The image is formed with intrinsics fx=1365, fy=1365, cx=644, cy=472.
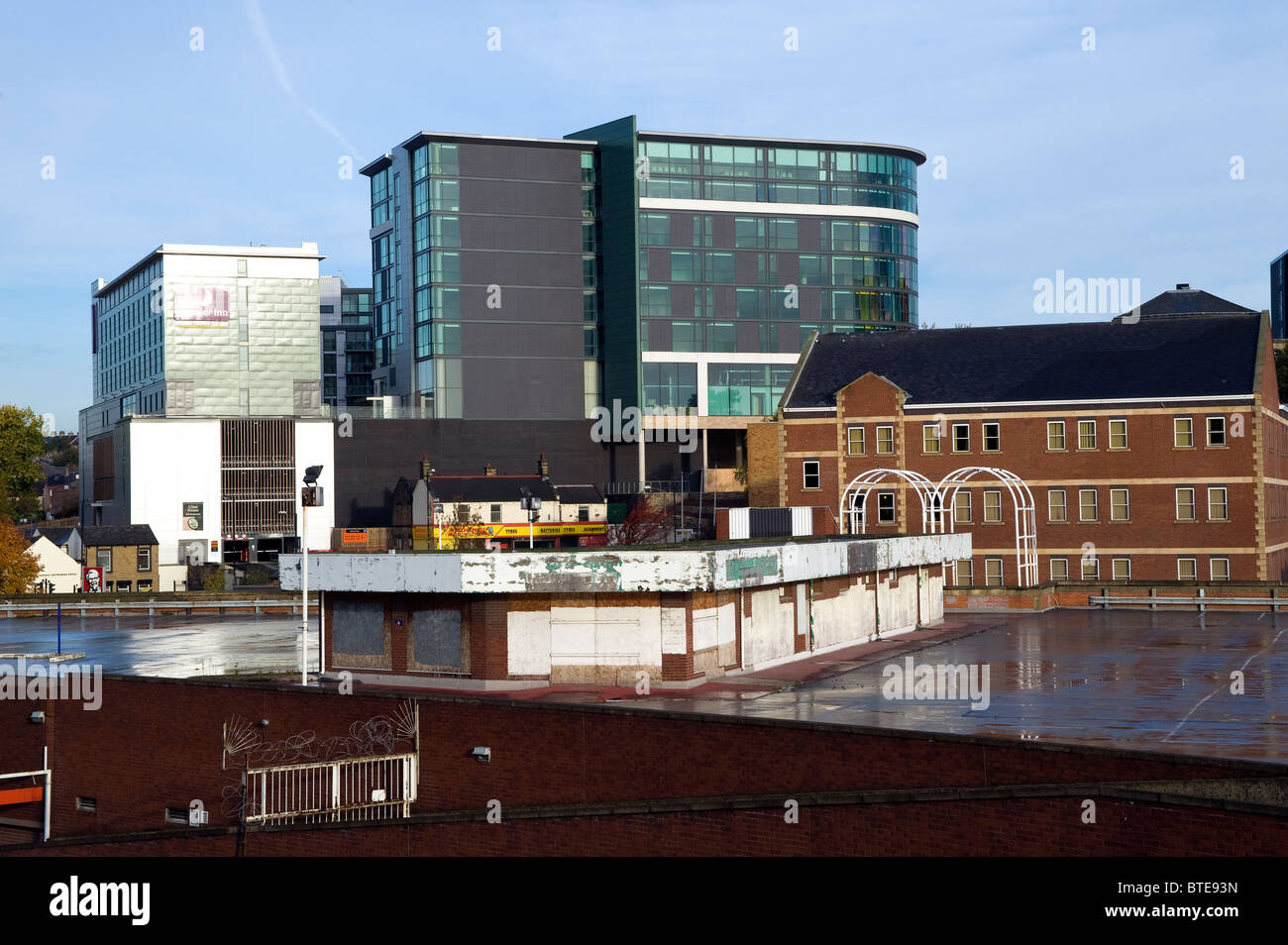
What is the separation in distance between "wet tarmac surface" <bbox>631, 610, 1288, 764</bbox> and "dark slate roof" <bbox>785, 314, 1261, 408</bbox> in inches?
945

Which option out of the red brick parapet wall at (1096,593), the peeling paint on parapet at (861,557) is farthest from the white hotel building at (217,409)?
the peeling paint on parapet at (861,557)

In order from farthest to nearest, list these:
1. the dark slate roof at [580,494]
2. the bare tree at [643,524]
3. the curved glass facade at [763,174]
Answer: the curved glass facade at [763,174] < the dark slate roof at [580,494] < the bare tree at [643,524]

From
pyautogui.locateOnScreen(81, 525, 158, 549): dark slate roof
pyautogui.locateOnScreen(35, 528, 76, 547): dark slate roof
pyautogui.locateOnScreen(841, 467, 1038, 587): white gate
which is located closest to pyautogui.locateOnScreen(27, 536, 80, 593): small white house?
pyautogui.locateOnScreen(81, 525, 158, 549): dark slate roof

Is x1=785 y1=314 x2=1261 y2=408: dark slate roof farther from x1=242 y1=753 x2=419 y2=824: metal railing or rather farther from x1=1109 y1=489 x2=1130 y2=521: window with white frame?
x1=242 y1=753 x2=419 y2=824: metal railing

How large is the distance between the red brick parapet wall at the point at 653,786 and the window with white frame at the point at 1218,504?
→ 48.3 m

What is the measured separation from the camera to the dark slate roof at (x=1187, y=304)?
363 feet

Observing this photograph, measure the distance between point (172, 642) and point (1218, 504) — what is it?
154 feet

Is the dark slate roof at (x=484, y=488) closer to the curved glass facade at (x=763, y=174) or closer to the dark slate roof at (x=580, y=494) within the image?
the dark slate roof at (x=580, y=494)

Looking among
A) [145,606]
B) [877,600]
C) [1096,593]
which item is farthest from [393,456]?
[877,600]

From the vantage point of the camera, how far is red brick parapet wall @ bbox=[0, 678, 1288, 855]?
58.9 feet

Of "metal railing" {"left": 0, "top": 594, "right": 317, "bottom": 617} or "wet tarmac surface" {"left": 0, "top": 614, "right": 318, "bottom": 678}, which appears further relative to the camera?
"metal railing" {"left": 0, "top": 594, "right": 317, "bottom": 617}

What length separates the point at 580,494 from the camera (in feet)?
375

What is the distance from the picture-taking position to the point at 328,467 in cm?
11456

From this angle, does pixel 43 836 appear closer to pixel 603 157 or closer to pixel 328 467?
pixel 328 467
